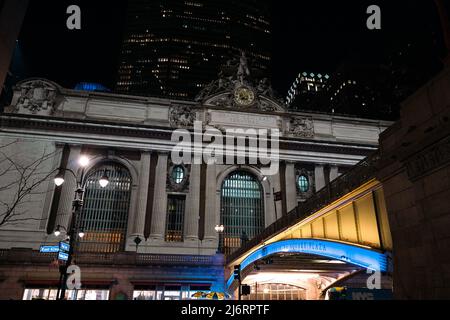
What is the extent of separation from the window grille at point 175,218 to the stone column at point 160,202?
3.56ft

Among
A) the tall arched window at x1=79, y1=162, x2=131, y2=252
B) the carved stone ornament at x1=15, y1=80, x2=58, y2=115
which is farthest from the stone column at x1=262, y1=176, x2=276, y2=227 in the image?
the carved stone ornament at x1=15, y1=80, x2=58, y2=115

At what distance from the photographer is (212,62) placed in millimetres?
122000

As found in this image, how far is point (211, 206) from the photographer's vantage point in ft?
131

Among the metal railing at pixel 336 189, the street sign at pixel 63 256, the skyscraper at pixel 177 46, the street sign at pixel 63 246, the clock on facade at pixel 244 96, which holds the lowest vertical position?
the street sign at pixel 63 256

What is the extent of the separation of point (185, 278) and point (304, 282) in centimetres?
1188

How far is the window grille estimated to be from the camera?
1527 inches

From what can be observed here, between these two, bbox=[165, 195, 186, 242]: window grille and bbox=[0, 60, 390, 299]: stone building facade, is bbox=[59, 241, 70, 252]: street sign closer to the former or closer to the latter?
bbox=[0, 60, 390, 299]: stone building facade

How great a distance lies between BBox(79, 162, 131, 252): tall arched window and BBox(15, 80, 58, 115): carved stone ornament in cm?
940

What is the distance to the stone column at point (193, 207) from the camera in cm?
3809

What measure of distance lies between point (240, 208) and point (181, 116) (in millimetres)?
13601

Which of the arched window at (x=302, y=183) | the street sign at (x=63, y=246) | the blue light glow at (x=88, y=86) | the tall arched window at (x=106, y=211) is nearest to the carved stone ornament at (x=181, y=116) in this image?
the tall arched window at (x=106, y=211)

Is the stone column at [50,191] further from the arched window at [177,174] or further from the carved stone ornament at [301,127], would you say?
the carved stone ornament at [301,127]

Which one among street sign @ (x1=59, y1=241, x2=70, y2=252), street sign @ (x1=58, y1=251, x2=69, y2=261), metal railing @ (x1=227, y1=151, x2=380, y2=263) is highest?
metal railing @ (x1=227, y1=151, x2=380, y2=263)
